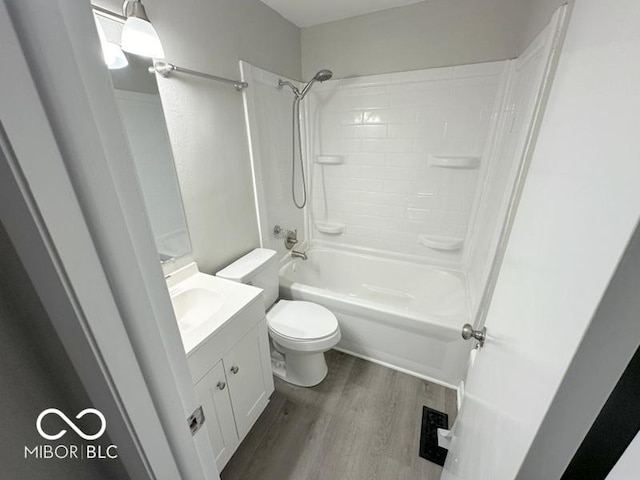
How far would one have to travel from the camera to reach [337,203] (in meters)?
2.45

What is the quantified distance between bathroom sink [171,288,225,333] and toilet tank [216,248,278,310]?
190mm

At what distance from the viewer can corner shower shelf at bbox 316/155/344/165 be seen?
2260 millimetres

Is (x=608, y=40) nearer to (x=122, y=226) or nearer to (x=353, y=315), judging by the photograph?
(x=122, y=226)

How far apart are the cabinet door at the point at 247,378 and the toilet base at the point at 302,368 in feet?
0.77

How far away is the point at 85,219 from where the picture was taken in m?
0.31


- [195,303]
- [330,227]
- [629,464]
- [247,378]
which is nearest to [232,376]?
[247,378]

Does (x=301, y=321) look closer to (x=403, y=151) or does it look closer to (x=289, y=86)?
(x=403, y=151)

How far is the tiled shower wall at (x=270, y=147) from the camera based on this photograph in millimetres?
1670

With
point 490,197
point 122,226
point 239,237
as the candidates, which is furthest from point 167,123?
point 490,197

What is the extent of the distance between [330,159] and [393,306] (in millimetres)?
1336

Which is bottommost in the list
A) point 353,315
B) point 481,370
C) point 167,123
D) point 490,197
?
point 353,315

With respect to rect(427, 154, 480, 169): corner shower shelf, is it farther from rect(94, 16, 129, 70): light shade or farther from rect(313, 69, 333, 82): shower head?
rect(94, 16, 129, 70): light shade

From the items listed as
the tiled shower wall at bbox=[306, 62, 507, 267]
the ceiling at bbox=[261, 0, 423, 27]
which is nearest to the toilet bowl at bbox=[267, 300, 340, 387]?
the tiled shower wall at bbox=[306, 62, 507, 267]

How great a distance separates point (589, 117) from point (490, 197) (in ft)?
5.20
